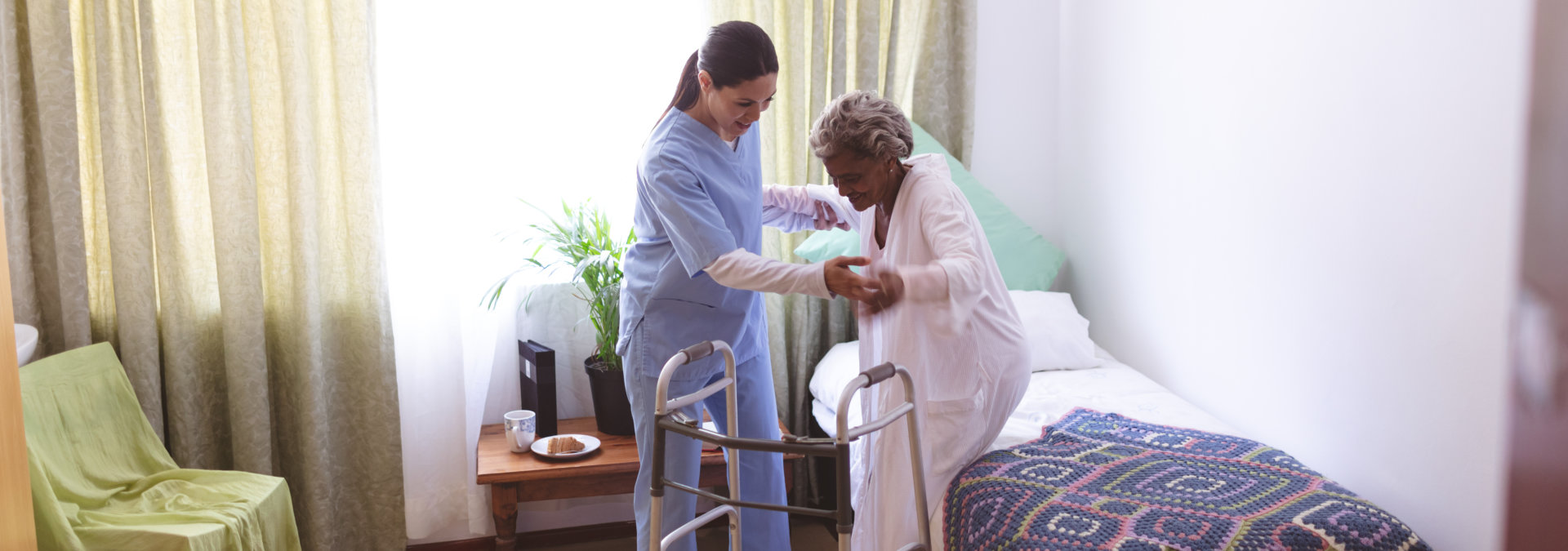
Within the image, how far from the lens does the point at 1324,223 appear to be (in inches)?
77.9

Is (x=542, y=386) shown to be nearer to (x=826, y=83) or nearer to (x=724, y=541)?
(x=724, y=541)

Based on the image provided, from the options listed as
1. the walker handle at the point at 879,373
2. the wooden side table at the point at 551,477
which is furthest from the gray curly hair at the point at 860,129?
the wooden side table at the point at 551,477

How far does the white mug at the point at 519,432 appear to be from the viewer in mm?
2539

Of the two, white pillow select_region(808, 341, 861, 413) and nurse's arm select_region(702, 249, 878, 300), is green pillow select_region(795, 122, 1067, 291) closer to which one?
white pillow select_region(808, 341, 861, 413)

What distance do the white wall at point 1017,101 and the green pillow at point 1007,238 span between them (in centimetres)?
26

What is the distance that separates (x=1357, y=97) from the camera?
1882mm

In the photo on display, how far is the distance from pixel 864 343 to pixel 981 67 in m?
1.61

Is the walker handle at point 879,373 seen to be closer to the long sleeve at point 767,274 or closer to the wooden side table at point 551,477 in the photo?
the long sleeve at point 767,274

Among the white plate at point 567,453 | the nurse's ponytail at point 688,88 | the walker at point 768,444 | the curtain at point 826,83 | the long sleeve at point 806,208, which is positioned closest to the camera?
the walker at point 768,444

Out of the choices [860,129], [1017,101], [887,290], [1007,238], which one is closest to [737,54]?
[860,129]

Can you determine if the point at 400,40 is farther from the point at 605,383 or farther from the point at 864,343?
the point at 864,343

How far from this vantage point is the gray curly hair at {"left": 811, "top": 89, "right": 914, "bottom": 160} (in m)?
1.65

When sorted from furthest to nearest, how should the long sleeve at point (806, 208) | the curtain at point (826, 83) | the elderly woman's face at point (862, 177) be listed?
the curtain at point (826, 83) → the long sleeve at point (806, 208) → the elderly woman's face at point (862, 177)

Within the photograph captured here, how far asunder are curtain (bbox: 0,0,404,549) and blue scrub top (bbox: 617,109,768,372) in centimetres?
113
